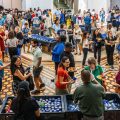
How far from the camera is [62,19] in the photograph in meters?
20.7

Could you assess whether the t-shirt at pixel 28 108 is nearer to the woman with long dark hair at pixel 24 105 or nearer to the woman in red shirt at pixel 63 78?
the woman with long dark hair at pixel 24 105

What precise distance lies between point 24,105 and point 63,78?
1953 mm

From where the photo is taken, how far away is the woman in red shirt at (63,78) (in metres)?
6.59

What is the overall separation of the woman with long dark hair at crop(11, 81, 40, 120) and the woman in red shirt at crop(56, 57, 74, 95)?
1.75m

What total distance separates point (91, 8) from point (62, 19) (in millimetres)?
3860

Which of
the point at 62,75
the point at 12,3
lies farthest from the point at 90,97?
the point at 12,3

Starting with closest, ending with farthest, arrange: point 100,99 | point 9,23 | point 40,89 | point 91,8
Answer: point 100,99 → point 40,89 → point 9,23 → point 91,8

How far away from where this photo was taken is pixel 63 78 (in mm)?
6621

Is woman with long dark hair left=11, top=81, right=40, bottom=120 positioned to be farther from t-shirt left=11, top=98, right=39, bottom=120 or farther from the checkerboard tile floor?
→ the checkerboard tile floor

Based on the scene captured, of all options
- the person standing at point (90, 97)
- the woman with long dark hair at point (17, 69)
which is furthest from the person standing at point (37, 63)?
the person standing at point (90, 97)

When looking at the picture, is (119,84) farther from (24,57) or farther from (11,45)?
(24,57)

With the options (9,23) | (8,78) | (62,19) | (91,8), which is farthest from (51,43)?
(91,8)

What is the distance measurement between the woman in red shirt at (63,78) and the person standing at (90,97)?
141cm

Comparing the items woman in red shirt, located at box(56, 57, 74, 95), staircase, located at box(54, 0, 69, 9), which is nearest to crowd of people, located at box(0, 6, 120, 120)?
woman in red shirt, located at box(56, 57, 74, 95)
